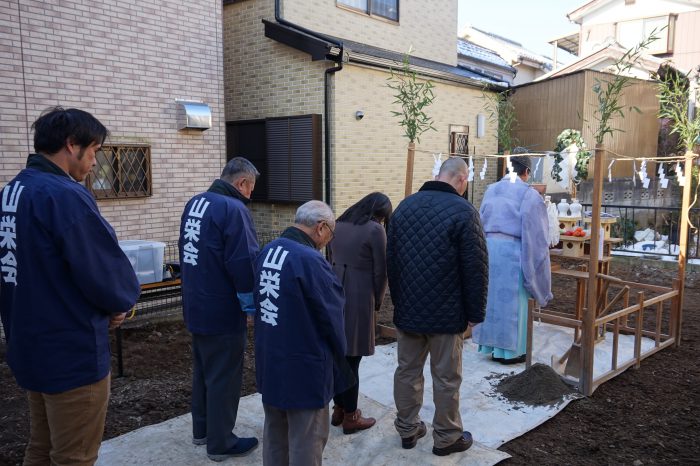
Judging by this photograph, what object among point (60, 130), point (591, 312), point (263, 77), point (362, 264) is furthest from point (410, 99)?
point (60, 130)

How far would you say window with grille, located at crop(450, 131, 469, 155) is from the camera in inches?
487

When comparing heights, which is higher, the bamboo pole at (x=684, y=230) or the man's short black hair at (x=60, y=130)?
the man's short black hair at (x=60, y=130)

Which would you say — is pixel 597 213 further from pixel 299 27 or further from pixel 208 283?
pixel 299 27

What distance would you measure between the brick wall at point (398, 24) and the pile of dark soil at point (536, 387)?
7611 mm

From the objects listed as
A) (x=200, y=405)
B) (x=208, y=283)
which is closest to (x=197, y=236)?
(x=208, y=283)

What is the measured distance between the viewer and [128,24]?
7402mm

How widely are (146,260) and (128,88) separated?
2.48m

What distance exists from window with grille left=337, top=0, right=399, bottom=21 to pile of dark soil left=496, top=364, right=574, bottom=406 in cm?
848

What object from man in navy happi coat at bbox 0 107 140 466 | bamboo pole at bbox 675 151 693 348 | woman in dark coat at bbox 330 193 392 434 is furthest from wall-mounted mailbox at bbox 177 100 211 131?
bamboo pole at bbox 675 151 693 348

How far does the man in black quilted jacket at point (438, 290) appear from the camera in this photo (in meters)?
3.70

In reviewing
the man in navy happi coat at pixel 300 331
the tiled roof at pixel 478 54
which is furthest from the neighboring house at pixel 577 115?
the man in navy happi coat at pixel 300 331

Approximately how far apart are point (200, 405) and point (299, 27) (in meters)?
7.39

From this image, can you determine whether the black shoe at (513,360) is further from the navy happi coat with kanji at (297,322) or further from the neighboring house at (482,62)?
the neighboring house at (482,62)

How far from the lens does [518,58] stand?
75.6 feet
